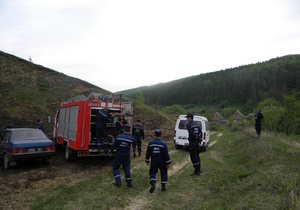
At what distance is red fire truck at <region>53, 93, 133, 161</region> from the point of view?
31.6 feet

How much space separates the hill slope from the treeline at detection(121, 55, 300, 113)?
289 feet

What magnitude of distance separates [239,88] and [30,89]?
110433 mm

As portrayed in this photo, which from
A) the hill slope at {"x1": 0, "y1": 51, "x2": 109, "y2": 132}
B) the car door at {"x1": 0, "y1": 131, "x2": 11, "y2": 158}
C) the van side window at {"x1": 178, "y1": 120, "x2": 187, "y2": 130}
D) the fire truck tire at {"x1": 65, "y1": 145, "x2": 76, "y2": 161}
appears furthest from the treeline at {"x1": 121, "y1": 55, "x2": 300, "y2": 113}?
the car door at {"x1": 0, "y1": 131, "x2": 11, "y2": 158}

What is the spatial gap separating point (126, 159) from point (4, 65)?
1036 inches

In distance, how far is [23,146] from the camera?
9.17 metres

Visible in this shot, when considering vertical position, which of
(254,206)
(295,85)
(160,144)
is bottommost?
(254,206)

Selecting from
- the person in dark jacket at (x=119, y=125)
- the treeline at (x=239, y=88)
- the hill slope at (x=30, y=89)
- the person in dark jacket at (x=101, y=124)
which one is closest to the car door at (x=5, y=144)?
the person in dark jacket at (x=101, y=124)

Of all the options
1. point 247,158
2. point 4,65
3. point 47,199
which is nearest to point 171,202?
point 47,199

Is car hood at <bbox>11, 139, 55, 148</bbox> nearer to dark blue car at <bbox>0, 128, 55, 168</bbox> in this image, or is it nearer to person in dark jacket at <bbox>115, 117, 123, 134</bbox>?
dark blue car at <bbox>0, 128, 55, 168</bbox>

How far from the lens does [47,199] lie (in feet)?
20.3

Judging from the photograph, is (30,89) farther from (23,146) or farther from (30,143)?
(23,146)

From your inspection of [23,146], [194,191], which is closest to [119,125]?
[23,146]

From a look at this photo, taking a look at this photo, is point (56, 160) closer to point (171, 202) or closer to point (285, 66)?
point (171, 202)

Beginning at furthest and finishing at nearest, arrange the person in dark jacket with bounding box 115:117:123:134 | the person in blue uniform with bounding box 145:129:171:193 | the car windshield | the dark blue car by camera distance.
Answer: the person in dark jacket with bounding box 115:117:123:134 → the car windshield → the dark blue car → the person in blue uniform with bounding box 145:129:171:193
